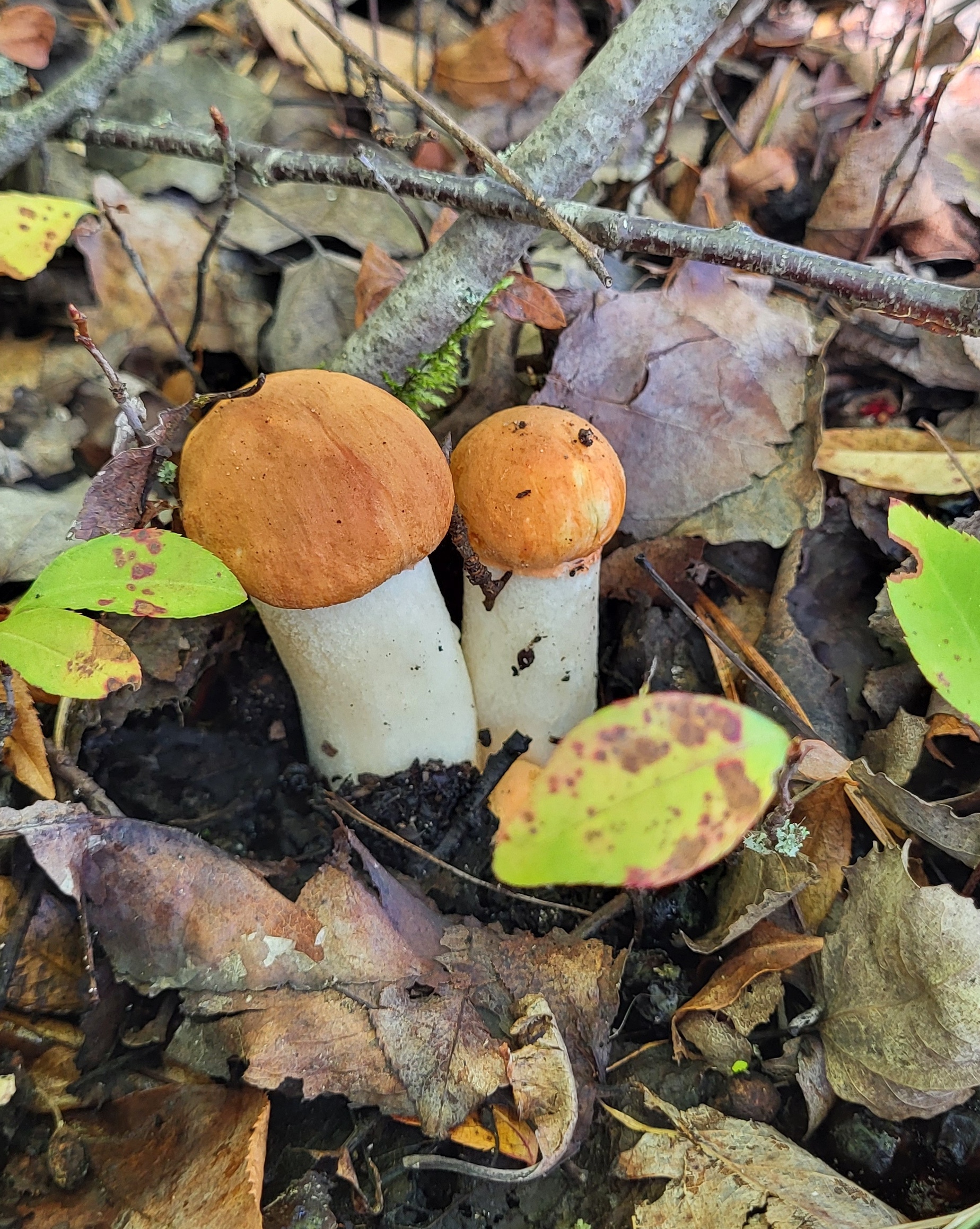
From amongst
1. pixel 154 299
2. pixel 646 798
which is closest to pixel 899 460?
pixel 646 798

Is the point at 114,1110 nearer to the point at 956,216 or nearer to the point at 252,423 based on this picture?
the point at 252,423

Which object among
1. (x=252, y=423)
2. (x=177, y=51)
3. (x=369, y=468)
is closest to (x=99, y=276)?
(x=177, y=51)

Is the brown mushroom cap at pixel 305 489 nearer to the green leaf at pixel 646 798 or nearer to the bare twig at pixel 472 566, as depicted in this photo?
the bare twig at pixel 472 566

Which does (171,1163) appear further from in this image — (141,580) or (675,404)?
(675,404)

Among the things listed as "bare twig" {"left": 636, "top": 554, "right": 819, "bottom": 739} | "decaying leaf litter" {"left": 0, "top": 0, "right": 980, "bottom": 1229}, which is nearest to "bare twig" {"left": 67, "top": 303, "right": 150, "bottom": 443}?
"decaying leaf litter" {"left": 0, "top": 0, "right": 980, "bottom": 1229}

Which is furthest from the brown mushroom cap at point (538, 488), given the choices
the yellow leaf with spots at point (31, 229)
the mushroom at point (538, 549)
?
the yellow leaf with spots at point (31, 229)

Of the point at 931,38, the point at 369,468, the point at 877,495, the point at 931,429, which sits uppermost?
the point at 931,38
